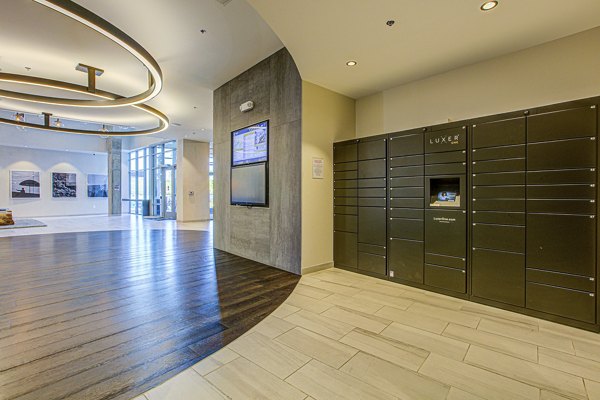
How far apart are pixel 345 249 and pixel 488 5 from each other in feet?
11.6

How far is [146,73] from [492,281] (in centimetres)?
683

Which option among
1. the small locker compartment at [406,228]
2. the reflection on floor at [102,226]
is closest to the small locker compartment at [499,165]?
the small locker compartment at [406,228]

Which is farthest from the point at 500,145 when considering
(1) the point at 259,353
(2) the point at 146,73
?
(2) the point at 146,73

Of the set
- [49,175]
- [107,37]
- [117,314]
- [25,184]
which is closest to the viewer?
[117,314]

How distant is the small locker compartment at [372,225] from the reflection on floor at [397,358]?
1250mm

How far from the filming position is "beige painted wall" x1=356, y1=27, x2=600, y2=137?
3.01 metres

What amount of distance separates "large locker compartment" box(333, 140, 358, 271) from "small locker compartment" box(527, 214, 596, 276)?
2241 millimetres

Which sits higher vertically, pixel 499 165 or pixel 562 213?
pixel 499 165

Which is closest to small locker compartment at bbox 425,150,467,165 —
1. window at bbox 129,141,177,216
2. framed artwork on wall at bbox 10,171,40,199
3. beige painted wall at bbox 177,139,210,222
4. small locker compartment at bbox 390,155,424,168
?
small locker compartment at bbox 390,155,424,168

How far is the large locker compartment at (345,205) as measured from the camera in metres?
4.52

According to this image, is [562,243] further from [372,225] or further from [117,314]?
[117,314]

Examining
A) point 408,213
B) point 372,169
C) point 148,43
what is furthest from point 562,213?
point 148,43

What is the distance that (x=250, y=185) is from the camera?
521cm

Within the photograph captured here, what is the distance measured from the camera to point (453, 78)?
393cm
